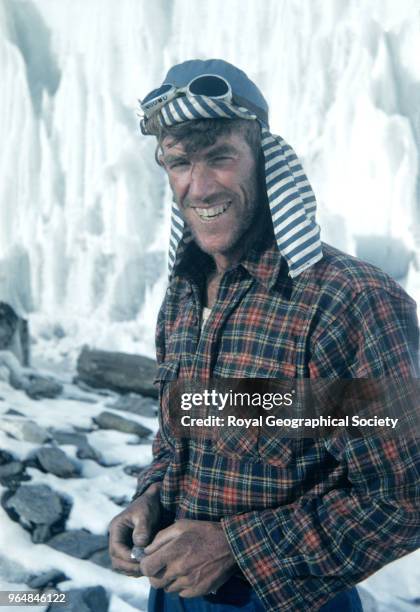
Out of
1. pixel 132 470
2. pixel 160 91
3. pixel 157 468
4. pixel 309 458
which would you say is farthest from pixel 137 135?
pixel 309 458

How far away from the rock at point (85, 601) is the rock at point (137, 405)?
Result: 1.38 meters

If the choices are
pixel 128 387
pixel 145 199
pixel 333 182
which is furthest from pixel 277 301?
pixel 145 199

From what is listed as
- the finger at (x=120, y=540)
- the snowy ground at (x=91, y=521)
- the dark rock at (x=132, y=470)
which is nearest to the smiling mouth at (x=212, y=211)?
the finger at (x=120, y=540)

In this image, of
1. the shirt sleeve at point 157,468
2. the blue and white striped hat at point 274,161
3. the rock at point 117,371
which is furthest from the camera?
the rock at point 117,371

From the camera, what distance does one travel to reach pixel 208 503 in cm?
75

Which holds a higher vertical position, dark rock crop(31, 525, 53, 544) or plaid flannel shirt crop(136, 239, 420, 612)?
plaid flannel shirt crop(136, 239, 420, 612)

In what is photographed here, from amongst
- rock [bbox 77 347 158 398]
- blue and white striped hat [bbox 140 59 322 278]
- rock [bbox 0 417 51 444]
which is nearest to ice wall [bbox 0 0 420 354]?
rock [bbox 77 347 158 398]

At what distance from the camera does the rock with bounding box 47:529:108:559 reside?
1755 mm

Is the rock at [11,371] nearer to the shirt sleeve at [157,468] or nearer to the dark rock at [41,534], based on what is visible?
the dark rock at [41,534]

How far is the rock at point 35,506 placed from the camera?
1862 mm

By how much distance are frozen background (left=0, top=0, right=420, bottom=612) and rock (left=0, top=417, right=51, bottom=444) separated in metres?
0.31

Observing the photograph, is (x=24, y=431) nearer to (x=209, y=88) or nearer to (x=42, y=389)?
(x=42, y=389)

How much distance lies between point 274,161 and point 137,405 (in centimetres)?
239

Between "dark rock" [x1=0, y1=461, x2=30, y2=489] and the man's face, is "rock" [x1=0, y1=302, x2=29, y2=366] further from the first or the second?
the man's face
